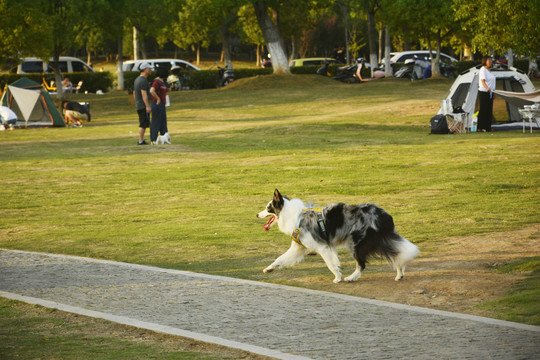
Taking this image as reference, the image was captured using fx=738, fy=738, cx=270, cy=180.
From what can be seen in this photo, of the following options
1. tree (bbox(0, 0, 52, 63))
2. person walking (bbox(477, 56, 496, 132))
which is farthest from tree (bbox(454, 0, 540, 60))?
tree (bbox(0, 0, 52, 63))

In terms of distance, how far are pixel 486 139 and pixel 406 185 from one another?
7.50 metres

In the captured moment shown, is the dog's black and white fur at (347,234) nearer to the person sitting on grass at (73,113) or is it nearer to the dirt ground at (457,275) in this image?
the dirt ground at (457,275)

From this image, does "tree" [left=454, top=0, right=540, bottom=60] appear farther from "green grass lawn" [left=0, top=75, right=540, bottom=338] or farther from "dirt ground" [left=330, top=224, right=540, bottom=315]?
"dirt ground" [left=330, top=224, right=540, bottom=315]

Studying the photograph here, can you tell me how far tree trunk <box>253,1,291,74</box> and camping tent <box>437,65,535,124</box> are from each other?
22806 mm

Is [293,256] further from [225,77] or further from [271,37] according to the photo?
[225,77]

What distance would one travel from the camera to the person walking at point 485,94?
20984 mm

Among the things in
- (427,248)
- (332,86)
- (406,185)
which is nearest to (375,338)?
(427,248)

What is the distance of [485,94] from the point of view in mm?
21328

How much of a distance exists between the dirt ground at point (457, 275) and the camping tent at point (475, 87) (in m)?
14.1

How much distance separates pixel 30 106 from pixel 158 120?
12968 millimetres

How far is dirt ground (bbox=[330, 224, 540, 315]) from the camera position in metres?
6.79

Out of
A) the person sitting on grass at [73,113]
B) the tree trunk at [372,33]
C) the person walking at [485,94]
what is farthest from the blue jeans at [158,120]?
the tree trunk at [372,33]

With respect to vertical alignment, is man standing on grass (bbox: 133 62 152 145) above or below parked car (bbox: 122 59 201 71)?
below

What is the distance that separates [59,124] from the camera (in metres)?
32.0
